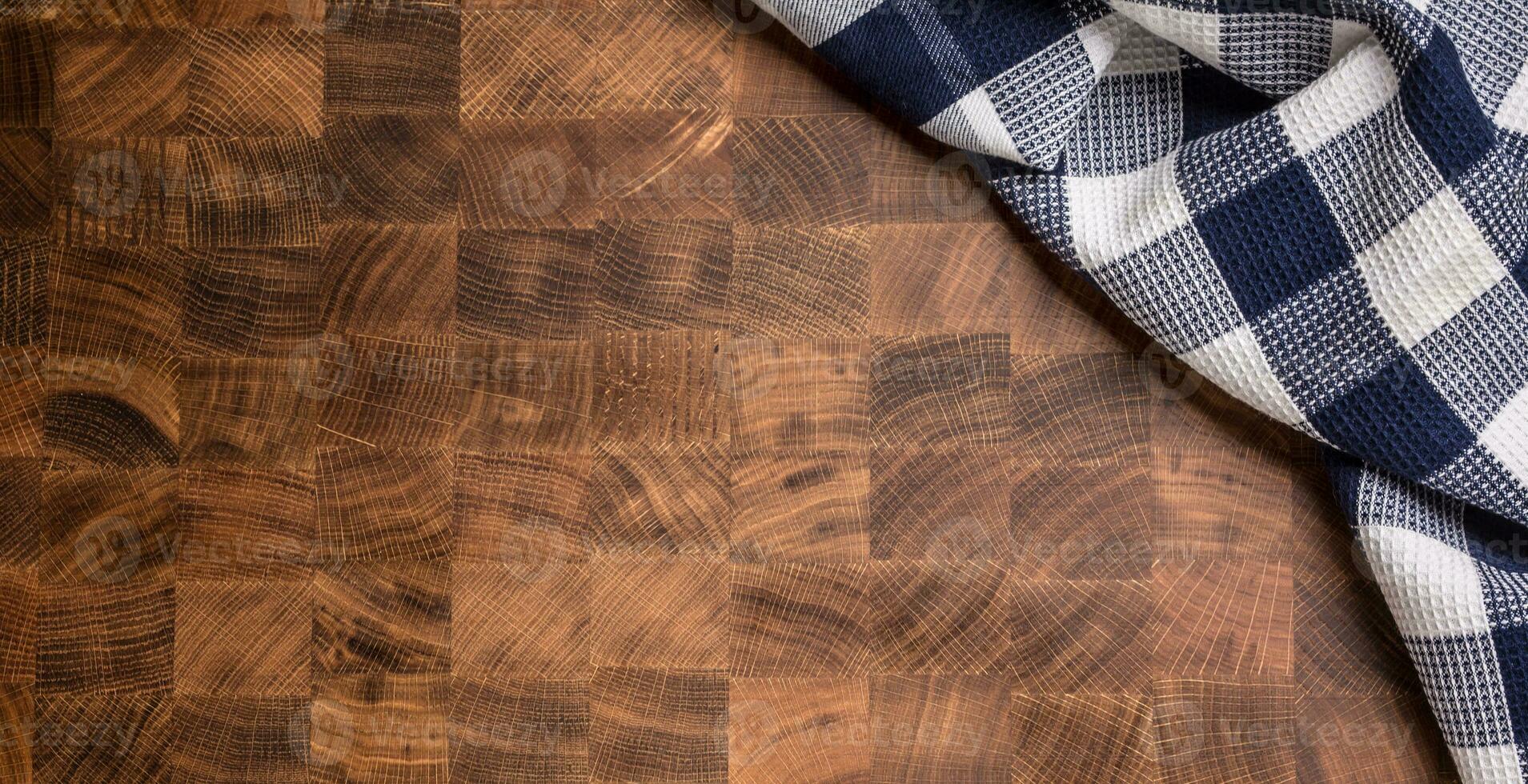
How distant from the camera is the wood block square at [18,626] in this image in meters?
0.70

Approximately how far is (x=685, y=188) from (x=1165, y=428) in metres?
0.38

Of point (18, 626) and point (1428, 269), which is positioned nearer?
point (1428, 269)

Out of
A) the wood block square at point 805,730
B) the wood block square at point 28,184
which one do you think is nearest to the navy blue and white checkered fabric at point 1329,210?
the wood block square at point 805,730

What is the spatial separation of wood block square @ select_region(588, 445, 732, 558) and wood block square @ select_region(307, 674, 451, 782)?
180 millimetres

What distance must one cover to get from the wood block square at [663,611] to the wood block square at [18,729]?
1.35 feet

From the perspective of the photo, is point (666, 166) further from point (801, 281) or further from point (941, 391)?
point (941, 391)

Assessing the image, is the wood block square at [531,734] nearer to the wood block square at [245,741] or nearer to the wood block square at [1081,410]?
the wood block square at [245,741]

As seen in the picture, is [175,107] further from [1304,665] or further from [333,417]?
[1304,665]

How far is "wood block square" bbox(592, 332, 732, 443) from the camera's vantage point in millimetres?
688

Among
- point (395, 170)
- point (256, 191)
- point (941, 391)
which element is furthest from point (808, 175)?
point (256, 191)

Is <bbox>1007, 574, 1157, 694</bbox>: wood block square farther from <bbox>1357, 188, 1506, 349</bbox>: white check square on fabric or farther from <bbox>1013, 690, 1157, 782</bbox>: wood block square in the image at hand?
<bbox>1357, 188, 1506, 349</bbox>: white check square on fabric

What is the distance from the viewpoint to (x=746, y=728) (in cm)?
69

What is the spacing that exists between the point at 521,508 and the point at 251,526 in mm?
195

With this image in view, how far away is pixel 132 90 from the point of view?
71 centimetres
